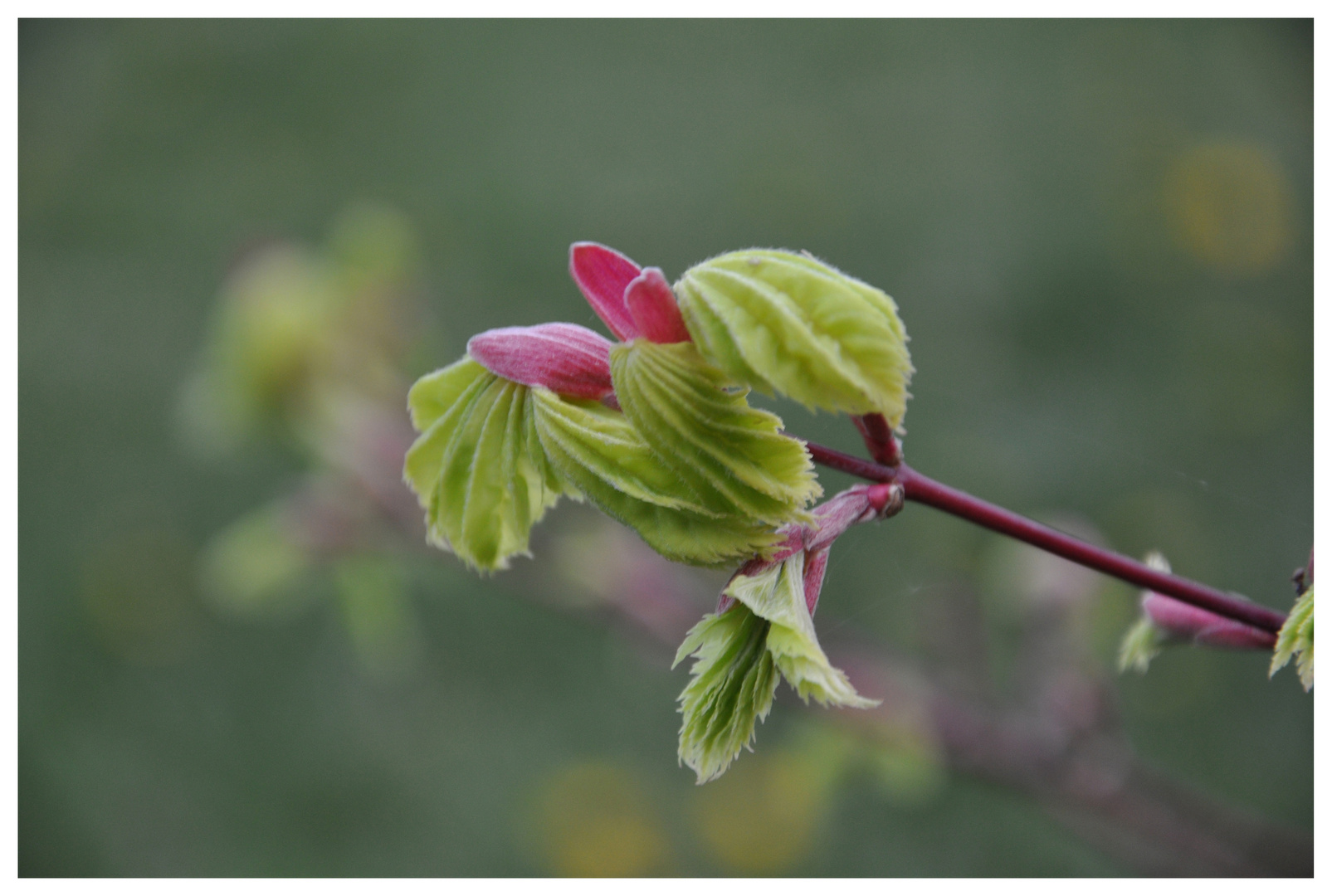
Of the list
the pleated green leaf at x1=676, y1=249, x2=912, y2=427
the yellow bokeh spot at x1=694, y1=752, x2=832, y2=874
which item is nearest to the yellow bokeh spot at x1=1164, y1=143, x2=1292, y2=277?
the yellow bokeh spot at x1=694, y1=752, x2=832, y2=874

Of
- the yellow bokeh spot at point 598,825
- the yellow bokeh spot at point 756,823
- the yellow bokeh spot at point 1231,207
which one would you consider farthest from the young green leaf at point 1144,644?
the yellow bokeh spot at point 1231,207

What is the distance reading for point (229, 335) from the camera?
145 cm

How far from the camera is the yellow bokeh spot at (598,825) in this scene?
2.60 meters

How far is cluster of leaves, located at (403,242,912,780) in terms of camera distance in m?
0.45

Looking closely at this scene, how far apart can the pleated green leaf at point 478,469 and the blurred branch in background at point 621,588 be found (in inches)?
30.1

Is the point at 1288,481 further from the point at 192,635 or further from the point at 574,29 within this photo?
the point at 192,635

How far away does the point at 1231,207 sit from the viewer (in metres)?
3.19

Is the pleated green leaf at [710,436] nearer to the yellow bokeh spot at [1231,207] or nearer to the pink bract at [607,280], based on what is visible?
the pink bract at [607,280]

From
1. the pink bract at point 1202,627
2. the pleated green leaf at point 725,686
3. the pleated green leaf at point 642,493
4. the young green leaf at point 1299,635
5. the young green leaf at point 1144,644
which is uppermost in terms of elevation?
the pleated green leaf at point 642,493

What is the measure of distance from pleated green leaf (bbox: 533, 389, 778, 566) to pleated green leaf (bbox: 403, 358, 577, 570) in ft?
0.11

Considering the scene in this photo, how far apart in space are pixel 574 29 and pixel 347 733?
2751 mm

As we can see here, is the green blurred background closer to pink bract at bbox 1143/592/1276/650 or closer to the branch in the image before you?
pink bract at bbox 1143/592/1276/650

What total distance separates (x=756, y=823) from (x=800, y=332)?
2355 millimetres

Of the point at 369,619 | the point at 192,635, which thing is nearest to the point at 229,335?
the point at 369,619
